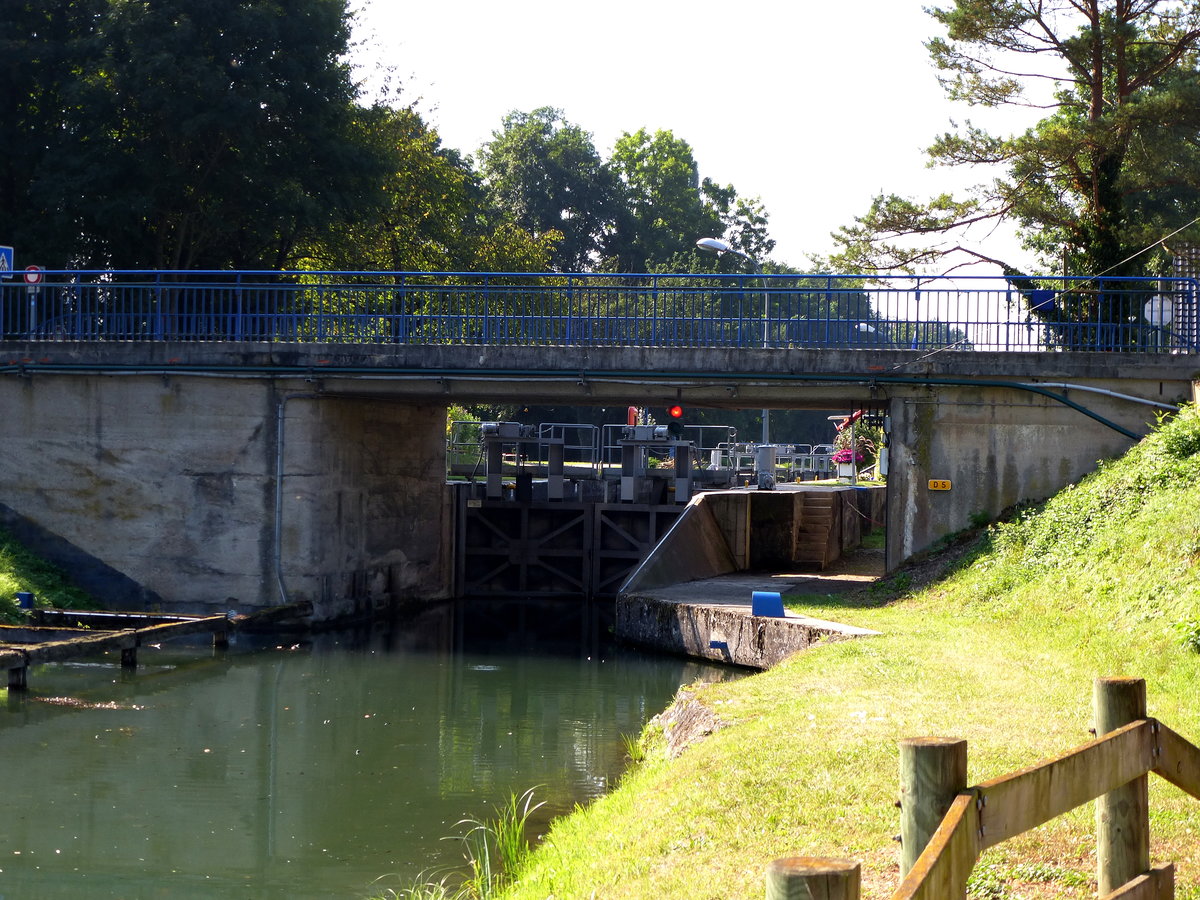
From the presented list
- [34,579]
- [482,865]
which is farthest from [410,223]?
[482,865]

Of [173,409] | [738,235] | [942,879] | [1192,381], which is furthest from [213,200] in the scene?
[738,235]

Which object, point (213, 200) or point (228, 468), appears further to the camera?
point (213, 200)

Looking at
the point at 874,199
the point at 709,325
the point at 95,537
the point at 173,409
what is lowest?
the point at 95,537

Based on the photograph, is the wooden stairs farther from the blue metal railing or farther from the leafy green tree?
the leafy green tree

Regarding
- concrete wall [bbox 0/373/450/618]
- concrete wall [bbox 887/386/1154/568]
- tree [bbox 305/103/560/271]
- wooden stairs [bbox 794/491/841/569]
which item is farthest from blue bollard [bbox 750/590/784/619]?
tree [bbox 305/103/560/271]

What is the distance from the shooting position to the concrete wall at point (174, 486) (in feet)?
69.5

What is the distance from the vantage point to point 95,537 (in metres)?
21.5

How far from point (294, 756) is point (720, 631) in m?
6.94

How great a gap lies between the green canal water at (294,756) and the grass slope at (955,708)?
1.42 metres

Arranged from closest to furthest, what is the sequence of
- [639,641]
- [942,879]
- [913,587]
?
[942,879], [913,587], [639,641]

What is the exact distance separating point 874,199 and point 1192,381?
7245 mm

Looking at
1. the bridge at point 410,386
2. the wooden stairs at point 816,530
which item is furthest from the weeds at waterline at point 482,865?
the wooden stairs at point 816,530

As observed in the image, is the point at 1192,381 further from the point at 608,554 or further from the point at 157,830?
the point at 157,830

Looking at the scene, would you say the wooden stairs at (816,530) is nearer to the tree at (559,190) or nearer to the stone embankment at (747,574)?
the stone embankment at (747,574)
